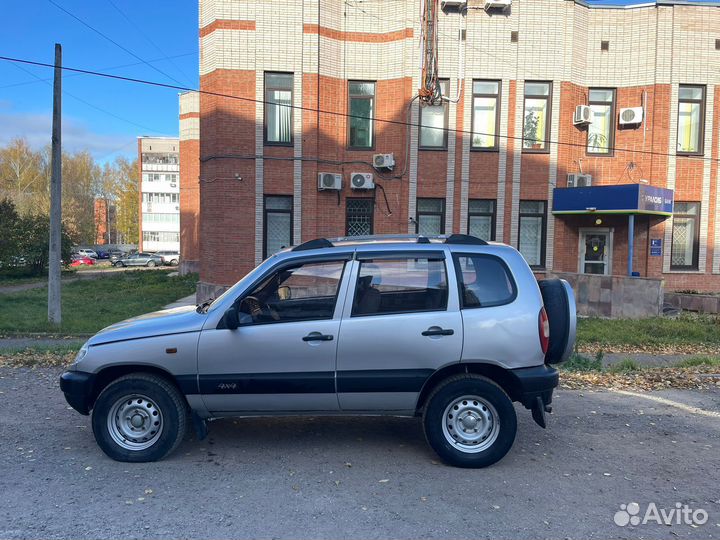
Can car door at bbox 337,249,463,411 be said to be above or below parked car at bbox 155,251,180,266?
above

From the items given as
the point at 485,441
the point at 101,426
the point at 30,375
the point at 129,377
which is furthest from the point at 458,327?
the point at 30,375

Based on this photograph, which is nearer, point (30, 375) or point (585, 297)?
point (30, 375)

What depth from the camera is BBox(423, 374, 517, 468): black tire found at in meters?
4.70

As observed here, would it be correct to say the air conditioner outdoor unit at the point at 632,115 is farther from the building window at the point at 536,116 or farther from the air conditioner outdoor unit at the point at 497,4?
the air conditioner outdoor unit at the point at 497,4

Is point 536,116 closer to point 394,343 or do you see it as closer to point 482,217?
point 482,217

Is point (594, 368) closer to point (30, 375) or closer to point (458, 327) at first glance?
point (458, 327)

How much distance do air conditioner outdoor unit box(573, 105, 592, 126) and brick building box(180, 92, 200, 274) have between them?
20892mm

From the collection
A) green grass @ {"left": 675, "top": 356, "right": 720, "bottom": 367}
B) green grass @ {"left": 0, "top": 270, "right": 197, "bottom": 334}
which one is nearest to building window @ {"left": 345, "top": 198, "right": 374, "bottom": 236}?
green grass @ {"left": 0, "top": 270, "right": 197, "bottom": 334}

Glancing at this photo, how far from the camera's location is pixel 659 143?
16750mm

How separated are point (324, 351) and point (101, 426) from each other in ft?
6.51

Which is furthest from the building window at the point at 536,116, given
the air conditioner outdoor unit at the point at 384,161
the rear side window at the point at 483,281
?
the rear side window at the point at 483,281

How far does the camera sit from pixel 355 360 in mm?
4734

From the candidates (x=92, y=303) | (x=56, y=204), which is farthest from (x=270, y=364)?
(x=92, y=303)

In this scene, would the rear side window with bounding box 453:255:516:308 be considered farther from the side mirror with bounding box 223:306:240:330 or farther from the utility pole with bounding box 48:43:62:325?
the utility pole with bounding box 48:43:62:325
